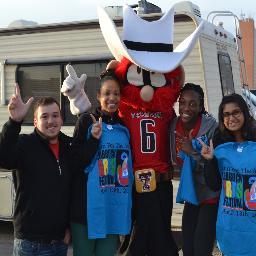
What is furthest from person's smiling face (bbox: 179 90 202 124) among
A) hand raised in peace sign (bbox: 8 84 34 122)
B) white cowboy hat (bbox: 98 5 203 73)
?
hand raised in peace sign (bbox: 8 84 34 122)

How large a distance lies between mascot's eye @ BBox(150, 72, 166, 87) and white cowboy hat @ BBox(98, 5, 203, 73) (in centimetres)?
13

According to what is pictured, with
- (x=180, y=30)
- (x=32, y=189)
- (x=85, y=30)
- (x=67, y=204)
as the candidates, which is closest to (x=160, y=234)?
(x=67, y=204)

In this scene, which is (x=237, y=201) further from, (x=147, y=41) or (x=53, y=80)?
(x=53, y=80)

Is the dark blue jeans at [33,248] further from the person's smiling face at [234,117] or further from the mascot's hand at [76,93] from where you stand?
the person's smiling face at [234,117]

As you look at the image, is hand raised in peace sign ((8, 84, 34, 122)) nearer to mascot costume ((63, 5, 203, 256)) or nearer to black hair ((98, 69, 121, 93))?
black hair ((98, 69, 121, 93))

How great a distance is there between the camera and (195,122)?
383 centimetres

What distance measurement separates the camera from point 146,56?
3.88 m

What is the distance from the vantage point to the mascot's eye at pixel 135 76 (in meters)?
3.91

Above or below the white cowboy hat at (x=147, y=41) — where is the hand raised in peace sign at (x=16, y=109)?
below

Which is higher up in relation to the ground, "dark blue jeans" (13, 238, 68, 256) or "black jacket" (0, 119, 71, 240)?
"black jacket" (0, 119, 71, 240)

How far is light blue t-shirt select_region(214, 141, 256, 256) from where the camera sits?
127 inches

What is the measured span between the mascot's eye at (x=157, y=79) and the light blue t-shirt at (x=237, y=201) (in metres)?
0.84

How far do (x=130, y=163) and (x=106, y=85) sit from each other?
0.61 metres

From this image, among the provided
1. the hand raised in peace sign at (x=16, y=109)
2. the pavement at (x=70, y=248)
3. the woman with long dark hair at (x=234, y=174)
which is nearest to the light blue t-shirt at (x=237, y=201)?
the woman with long dark hair at (x=234, y=174)
